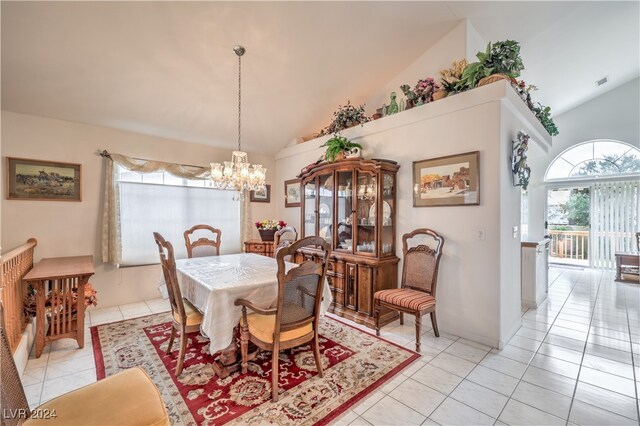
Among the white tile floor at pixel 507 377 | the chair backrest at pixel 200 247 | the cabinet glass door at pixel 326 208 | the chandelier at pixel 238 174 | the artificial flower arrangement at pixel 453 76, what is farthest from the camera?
the cabinet glass door at pixel 326 208

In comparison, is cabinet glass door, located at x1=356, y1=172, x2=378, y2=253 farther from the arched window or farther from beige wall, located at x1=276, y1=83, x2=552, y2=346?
the arched window

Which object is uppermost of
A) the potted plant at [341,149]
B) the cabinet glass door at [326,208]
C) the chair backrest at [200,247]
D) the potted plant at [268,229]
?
the potted plant at [341,149]

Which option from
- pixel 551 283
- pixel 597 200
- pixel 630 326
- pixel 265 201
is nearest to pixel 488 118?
pixel 630 326

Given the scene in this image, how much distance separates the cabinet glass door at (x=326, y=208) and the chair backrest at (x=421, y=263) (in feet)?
3.37

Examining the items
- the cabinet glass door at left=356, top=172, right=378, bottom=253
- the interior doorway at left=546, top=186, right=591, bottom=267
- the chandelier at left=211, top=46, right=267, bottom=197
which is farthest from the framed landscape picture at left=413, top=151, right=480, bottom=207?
the interior doorway at left=546, top=186, right=591, bottom=267

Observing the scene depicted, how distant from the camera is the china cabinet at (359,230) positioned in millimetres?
3197

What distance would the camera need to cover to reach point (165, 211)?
414cm

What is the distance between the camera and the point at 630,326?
10.4 ft

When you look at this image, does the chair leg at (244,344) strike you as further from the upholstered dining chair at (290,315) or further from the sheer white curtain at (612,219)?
the sheer white curtain at (612,219)

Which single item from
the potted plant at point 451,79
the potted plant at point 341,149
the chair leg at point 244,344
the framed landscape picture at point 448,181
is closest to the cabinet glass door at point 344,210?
the potted plant at point 341,149

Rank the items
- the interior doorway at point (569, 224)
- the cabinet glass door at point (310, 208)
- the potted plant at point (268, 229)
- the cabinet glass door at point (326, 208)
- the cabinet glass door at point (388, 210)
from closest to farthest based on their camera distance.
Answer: the cabinet glass door at point (388, 210), the cabinet glass door at point (326, 208), the cabinet glass door at point (310, 208), the potted plant at point (268, 229), the interior doorway at point (569, 224)

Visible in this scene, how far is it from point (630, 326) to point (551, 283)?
2068mm

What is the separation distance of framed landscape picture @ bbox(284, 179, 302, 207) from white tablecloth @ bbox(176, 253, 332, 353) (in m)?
2.28

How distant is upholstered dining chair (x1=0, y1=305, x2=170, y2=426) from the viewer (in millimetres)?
1038
